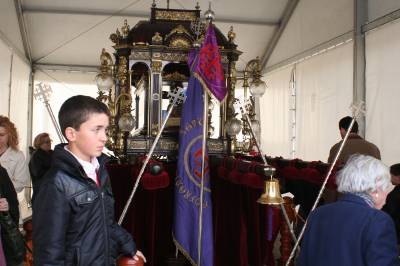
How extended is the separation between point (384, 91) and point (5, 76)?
19.5ft

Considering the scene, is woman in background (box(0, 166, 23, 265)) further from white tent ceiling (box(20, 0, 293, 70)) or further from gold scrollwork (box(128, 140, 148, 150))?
white tent ceiling (box(20, 0, 293, 70))

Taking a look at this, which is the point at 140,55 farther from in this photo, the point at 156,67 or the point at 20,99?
the point at 20,99

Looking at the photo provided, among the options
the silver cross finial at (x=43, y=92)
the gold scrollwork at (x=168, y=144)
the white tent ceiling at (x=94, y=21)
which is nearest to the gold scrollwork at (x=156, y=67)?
the gold scrollwork at (x=168, y=144)

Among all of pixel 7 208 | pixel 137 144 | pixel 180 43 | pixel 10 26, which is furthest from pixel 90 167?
pixel 10 26

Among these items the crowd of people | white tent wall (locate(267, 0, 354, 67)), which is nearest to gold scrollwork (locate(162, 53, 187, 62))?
the crowd of people

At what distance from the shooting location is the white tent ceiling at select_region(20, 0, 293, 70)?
33.2ft

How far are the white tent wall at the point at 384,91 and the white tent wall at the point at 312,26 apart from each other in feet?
3.42

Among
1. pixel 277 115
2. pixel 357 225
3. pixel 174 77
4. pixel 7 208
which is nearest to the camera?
pixel 357 225

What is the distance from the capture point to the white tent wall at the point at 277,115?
36.0ft

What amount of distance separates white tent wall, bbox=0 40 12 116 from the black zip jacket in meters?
6.54

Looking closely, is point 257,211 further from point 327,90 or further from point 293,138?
point 293,138

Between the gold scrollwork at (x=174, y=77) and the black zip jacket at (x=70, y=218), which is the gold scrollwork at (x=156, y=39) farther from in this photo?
the black zip jacket at (x=70, y=218)

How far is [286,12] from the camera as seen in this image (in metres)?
10.6

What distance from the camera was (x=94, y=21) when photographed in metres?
10.5
